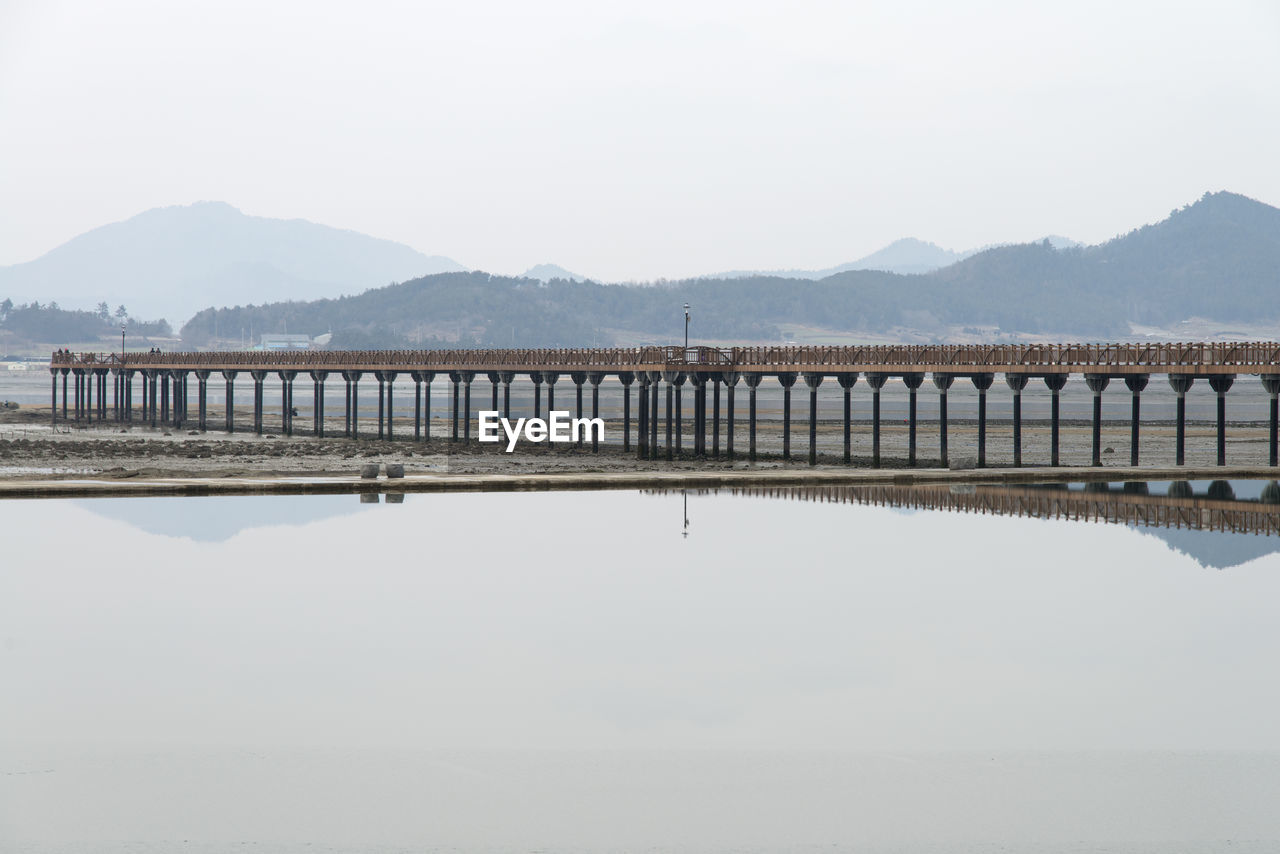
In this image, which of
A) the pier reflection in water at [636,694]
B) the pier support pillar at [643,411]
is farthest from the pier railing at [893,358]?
the pier reflection in water at [636,694]

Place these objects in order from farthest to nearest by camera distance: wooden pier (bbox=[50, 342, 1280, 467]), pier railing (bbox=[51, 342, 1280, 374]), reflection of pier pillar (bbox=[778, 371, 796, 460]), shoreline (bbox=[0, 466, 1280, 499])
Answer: reflection of pier pillar (bbox=[778, 371, 796, 460]) → wooden pier (bbox=[50, 342, 1280, 467]) → pier railing (bbox=[51, 342, 1280, 374]) → shoreline (bbox=[0, 466, 1280, 499])

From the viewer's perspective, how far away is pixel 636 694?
1634cm

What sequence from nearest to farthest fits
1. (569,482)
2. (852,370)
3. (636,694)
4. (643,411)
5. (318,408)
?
(636,694) < (569,482) < (852,370) < (643,411) < (318,408)

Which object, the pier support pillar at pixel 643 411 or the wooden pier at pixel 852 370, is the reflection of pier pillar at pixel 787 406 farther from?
the pier support pillar at pixel 643 411

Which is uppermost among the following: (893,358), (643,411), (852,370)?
(893,358)

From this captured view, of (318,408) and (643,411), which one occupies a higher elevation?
(643,411)

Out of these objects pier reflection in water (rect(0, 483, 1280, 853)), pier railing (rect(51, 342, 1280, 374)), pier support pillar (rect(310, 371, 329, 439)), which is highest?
pier railing (rect(51, 342, 1280, 374))

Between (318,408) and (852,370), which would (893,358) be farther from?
(318,408)

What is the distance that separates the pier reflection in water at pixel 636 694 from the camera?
12359 mm

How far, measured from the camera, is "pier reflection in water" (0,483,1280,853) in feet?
40.5

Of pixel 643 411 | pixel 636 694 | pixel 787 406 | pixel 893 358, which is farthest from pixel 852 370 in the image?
pixel 636 694

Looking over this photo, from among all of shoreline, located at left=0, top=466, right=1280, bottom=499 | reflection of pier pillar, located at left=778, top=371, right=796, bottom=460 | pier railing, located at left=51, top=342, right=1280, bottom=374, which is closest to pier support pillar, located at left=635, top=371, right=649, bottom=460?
pier railing, located at left=51, top=342, right=1280, bottom=374

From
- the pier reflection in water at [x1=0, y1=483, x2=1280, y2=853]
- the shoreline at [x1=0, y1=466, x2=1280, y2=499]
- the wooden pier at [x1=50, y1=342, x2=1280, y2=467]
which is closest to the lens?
the pier reflection in water at [x1=0, y1=483, x2=1280, y2=853]

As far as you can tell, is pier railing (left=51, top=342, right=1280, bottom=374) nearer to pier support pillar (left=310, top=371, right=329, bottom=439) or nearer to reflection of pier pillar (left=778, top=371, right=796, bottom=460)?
reflection of pier pillar (left=778, top=371, right=796, bottom=460)
